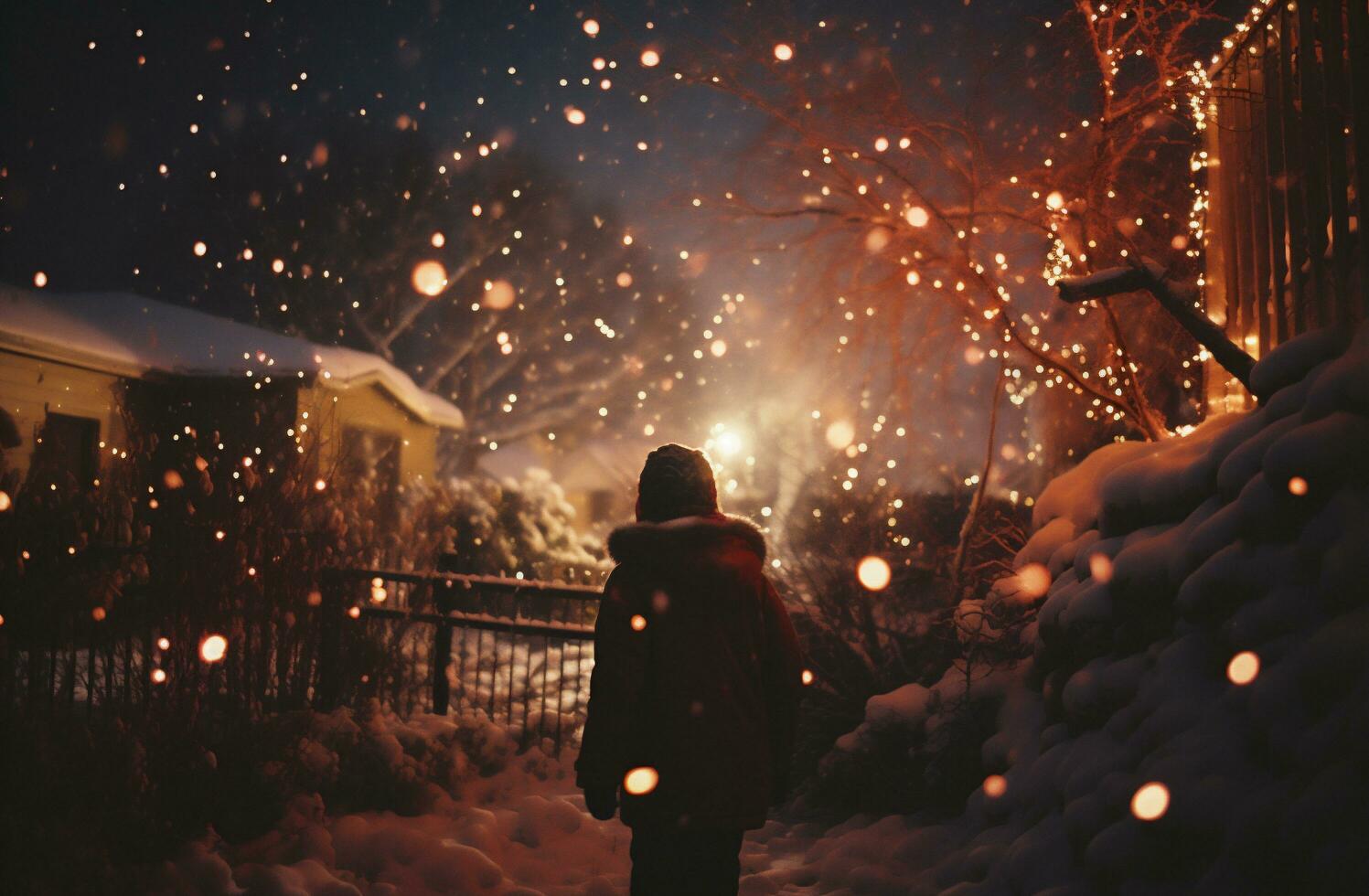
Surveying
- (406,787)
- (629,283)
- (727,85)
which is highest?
(629,283)

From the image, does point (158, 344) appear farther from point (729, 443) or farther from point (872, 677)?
point (872, 677)

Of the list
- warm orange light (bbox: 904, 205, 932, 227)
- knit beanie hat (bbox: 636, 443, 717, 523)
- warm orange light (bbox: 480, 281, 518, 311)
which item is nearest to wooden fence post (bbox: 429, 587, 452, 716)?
knit beanie hat (bbox: 636, 443, 717, 523)

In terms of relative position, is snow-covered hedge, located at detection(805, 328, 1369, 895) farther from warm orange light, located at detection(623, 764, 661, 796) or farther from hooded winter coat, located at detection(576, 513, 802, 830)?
warm orange light, located at detection(623, 764, 661, 796)

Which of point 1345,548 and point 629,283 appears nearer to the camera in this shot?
point 1345,548

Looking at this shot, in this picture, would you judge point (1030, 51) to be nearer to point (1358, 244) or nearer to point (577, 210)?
point (1358, 244)

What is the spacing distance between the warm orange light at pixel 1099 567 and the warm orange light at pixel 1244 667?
3.57 ft

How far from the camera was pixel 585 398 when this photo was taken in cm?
3228

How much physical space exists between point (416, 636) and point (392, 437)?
517 inches

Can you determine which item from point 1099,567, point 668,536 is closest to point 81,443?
point 668,536

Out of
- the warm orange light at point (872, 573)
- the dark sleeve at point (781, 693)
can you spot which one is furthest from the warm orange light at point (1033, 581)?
the dark sleeve at point (781, 693)

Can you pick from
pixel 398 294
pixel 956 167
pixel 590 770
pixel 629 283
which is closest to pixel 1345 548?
pixel 590 770

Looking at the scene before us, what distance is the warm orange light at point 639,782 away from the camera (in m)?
3.10

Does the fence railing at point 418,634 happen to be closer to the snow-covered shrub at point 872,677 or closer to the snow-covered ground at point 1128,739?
the snow-covered ground at point 1128,739

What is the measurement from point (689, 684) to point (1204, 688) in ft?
6.66
